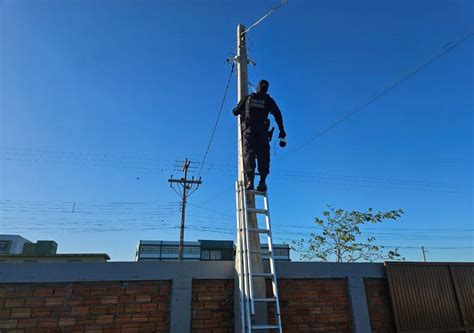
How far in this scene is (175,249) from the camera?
1135 inches

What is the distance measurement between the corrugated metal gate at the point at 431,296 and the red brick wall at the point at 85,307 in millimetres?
3397

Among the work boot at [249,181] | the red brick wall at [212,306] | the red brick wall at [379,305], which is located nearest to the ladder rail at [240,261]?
the work boot at [249,181]

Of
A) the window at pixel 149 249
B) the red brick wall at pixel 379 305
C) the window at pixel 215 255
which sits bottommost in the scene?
the red brick wall at pixel 379 305

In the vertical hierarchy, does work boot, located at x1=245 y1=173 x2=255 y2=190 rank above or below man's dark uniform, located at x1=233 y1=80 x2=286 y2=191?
below

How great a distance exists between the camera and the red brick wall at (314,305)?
4168 millimetres

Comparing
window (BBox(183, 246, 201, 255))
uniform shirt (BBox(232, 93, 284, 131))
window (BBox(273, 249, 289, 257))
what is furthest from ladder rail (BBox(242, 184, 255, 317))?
window (BBox(183, 246, 201, 255))

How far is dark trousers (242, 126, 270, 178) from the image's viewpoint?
4.34 m

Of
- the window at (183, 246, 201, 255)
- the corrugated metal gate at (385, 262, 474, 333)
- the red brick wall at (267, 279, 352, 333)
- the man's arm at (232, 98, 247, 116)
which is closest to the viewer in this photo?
the red brick wall at (267, 279, 352, 333)

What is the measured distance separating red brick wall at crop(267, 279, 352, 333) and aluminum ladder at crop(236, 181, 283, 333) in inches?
9.2

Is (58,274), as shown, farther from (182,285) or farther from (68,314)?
(182,285)

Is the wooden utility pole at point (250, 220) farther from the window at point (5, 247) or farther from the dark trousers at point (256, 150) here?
the window at point (5, 247)

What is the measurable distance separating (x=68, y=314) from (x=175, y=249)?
26191 millimetres

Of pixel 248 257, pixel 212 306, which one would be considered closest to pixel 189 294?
pixel 212 306

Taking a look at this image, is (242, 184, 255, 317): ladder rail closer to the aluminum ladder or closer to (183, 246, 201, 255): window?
the aluminum ladder
